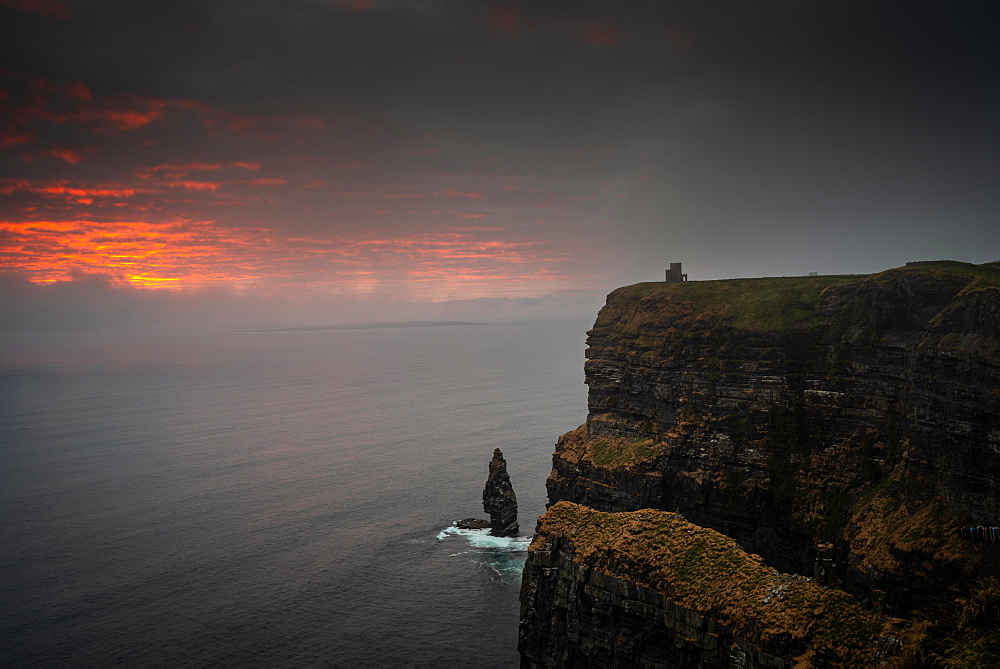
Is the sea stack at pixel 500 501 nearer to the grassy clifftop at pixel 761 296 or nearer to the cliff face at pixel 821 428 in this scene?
the cliff face at pixel 821 428

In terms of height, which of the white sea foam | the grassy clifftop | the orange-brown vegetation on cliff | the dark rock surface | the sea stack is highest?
the grassy clifftop

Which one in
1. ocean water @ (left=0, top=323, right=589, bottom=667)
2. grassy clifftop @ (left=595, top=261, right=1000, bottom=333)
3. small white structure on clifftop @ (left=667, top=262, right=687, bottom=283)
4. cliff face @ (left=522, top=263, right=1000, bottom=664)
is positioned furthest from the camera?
small white structure on clifftop @ (left=667, top=262, right=687, bottom=283)

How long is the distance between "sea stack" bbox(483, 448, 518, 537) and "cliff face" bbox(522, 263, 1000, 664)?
1329 centimetres

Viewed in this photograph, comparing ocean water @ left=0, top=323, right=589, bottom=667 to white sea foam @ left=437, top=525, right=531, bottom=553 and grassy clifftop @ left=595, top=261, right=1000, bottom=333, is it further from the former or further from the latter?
grassy clifftop @ left=595, top=261, right=1000, bottom=333

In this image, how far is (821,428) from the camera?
55.2 m

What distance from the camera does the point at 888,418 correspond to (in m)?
49.8

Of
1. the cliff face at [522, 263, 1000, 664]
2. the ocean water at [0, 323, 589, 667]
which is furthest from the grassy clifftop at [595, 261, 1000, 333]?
the ocean water at [0, 323, 589, 667]

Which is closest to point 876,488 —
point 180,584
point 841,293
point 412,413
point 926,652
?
point 841,293

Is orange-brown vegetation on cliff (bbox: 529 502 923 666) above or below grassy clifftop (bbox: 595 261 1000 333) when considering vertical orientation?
below

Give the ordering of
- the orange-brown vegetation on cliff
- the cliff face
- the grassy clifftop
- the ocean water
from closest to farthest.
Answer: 1. the orange-brown vegetation on cliff
2. the cliff face
3. the grassy clifftop
4. the ocean water

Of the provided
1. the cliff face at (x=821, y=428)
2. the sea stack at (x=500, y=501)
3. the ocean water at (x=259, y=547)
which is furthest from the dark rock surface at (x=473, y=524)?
the cliff face at (x=821, y=428)

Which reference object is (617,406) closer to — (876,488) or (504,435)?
(876,488)

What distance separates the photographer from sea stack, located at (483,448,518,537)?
87062 mm

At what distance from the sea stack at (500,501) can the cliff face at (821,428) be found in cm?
1329
